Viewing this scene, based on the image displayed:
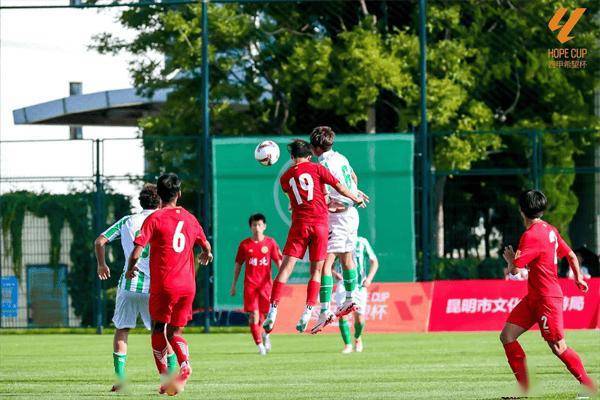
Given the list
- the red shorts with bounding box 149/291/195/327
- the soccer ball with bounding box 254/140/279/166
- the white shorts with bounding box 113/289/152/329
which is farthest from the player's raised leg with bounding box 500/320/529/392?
the white shorts with bounding box 113/289/152/329

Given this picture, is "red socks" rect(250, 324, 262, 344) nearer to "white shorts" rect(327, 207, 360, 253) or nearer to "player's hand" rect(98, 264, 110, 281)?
"white shorts" rect(327, 207, 360, 253)

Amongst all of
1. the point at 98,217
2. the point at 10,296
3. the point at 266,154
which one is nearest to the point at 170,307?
the point at 266,154

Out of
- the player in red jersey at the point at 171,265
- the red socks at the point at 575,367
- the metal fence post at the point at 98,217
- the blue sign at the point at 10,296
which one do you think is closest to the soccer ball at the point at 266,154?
the player in red jersey at the point at 171,265

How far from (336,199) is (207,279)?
12.3 metres

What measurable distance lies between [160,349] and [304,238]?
220cm

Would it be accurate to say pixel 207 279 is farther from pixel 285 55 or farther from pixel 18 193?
pixel 285 55

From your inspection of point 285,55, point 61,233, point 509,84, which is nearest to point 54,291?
point 61,233

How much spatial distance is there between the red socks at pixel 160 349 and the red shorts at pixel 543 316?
330cm

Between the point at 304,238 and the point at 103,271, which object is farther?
the point at 304,238

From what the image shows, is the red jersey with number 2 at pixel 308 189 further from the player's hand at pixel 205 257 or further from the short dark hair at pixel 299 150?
the player's hand at pixel 205 257

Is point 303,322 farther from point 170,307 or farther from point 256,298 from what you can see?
point 256,298

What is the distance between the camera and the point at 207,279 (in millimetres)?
26797

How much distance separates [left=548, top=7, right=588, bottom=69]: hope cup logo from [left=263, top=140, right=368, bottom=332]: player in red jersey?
870 inches

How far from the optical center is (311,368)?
665 inches
